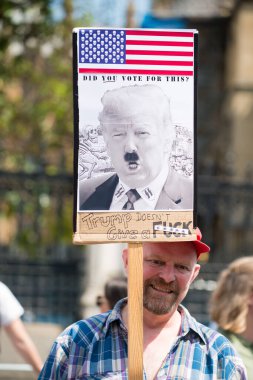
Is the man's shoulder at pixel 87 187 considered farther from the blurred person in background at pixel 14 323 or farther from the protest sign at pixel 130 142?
the blurred person in background at pixel 14 323

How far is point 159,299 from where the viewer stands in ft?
11.5

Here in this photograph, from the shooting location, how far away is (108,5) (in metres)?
17.1

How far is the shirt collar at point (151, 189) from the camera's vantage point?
3.51 metres

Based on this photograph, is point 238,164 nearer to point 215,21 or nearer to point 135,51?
point 215,21

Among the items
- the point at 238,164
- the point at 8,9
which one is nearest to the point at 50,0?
the point at 8,9

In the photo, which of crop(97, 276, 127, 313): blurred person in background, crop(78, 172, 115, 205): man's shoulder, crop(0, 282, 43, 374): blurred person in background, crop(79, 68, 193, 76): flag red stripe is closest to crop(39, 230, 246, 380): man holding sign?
crop(78, 172, 115, 205): man's shoulder

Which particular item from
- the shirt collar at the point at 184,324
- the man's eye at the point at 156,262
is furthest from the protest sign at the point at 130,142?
the shirt collar at the point at 184,324

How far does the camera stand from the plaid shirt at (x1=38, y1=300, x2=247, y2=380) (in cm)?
344

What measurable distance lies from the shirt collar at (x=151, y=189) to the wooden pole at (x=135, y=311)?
165 mm

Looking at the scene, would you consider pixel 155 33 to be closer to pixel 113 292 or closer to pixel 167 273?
pixel 167 273

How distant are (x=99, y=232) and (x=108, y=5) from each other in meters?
14.1

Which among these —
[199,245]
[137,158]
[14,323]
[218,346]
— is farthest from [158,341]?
[14,323]

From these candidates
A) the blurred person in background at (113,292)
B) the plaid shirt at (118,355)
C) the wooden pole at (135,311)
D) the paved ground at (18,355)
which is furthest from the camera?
the paved ground at (18,355)

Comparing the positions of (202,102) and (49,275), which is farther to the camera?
(202,102)
